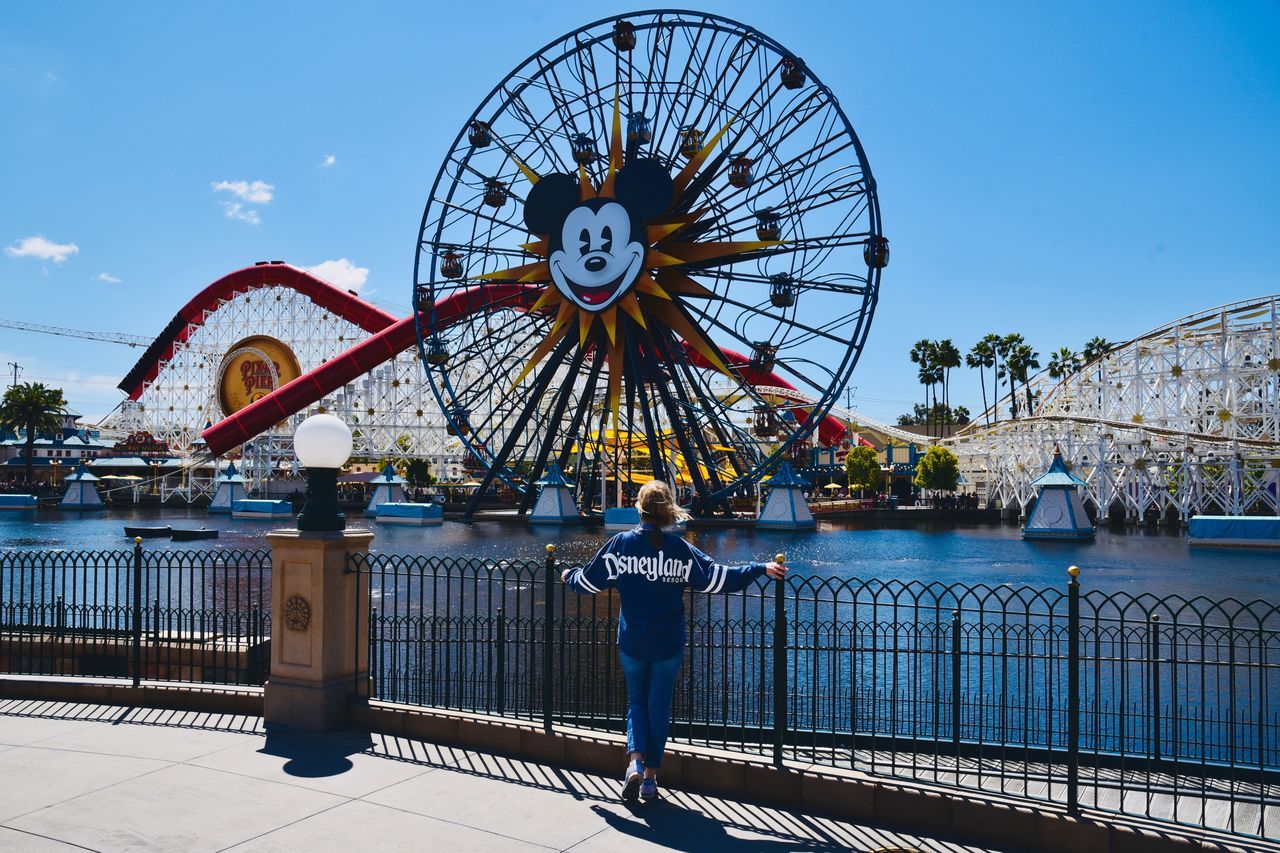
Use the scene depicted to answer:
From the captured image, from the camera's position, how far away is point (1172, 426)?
6762cm

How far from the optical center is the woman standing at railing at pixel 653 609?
20.0 feet

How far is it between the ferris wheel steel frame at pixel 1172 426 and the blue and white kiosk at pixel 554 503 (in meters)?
28.1

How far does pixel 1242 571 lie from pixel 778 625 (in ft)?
105

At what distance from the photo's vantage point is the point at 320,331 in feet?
256

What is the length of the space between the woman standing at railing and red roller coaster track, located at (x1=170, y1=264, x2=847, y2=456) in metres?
37.6

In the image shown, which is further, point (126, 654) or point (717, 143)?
point (717, 143)

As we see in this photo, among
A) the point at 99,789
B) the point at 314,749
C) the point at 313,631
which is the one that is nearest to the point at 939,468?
the point at 313,631

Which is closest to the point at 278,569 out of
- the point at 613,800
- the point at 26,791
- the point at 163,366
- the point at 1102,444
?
the point at 26,791

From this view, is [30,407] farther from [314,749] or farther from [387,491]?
[314,749]

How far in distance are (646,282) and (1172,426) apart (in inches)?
1903

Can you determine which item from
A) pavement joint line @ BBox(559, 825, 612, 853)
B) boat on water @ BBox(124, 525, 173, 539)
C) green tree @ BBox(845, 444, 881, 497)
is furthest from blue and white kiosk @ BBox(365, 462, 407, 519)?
pavement joint line @ BBox(559, 825, 612, 853)

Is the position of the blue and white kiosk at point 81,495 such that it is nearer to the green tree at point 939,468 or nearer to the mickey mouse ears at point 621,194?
the mickey mouse ears at point 621,194

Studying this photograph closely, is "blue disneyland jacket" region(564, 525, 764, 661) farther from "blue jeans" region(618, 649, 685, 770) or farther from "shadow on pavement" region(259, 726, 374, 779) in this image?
"shadow on pavement" region(259, 726, 374, 779)

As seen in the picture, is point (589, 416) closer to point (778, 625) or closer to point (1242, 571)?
point (1242, 571)
